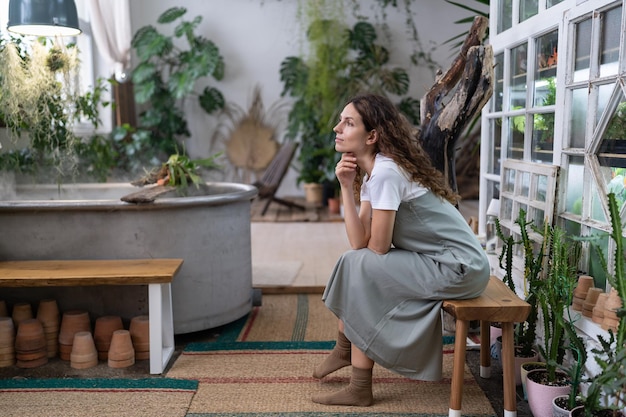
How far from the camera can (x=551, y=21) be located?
2588mm

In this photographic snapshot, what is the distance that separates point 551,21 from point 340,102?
188 inches

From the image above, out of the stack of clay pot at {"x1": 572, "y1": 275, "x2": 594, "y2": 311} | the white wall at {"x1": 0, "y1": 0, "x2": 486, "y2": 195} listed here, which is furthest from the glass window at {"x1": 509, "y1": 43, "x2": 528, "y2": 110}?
the white wall at {"x1": 0, "y1": 0, "x2": 486, "y2": 195}

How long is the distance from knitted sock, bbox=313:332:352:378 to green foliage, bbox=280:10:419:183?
15.5ft

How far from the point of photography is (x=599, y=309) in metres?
2.14

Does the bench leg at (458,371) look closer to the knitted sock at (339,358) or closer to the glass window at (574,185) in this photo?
the knitted sock at (339,358)

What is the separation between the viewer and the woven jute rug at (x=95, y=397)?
7.80 ft

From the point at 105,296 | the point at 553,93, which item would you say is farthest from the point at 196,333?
the point at 553,93

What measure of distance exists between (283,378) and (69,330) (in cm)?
98

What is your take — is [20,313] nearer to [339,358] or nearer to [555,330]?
[339,358]

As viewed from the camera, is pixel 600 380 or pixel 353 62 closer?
pixel 600 380

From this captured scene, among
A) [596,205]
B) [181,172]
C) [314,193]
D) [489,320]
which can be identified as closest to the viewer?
[489,320]

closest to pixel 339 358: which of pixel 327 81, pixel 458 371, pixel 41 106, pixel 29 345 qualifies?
pixel 458 371

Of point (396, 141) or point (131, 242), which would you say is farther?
point (131, 242)

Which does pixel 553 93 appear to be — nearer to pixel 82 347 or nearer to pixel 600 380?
pixel 600 380
